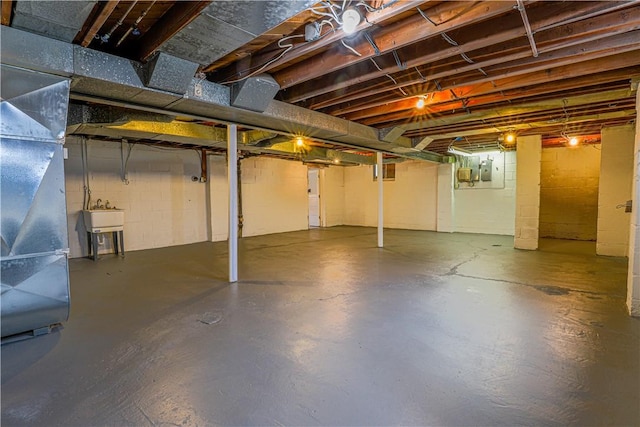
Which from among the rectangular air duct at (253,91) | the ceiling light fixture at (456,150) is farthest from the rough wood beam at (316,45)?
the ceiling light fixture at (456,150)

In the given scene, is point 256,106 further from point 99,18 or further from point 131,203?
point 131,203

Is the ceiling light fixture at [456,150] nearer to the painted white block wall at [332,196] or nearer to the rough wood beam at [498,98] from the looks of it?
the rough wood beam at [498,98]

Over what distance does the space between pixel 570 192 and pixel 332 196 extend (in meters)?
6.21

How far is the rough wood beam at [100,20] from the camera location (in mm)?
1663

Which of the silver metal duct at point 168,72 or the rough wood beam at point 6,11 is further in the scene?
the silver metal duct at point 168,72

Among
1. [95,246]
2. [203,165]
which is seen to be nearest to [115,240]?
[95,246]

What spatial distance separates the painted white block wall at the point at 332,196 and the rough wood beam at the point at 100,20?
803 centimetres

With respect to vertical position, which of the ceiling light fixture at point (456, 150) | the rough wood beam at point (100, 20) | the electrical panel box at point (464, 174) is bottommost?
the electrical panel box at point (464, 174)

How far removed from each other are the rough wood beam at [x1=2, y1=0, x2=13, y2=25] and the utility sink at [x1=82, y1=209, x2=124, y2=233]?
12.1 feet

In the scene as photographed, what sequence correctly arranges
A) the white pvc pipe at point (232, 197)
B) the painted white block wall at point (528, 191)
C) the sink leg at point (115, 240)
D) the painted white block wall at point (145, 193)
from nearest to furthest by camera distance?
the white pvc pipe at point (232, 197) < the painted white block wall at point (145, 193) < the sink leg at point (115, 240) < the painted white block wall at point (528, 191)

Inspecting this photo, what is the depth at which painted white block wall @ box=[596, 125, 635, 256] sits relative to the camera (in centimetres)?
508

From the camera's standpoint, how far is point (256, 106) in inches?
122

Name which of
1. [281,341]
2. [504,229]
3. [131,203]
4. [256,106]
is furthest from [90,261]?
[504,229]

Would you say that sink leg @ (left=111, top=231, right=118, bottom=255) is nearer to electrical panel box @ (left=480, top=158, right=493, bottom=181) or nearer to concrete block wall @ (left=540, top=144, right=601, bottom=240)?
electrical panel box @ (left=480, top=158, right=493, bottom=181)
